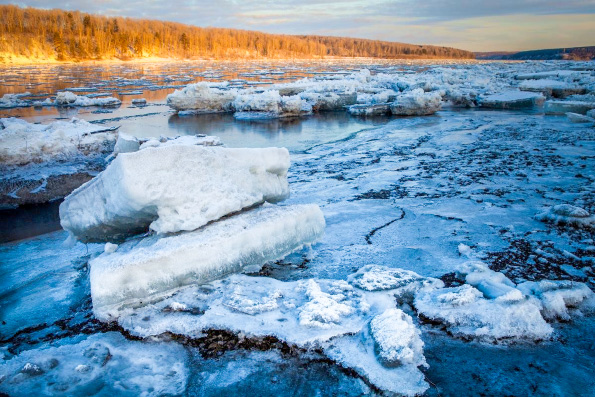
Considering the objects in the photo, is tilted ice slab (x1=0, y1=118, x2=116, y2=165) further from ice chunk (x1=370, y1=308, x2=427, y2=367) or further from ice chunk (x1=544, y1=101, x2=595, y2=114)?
ice chunk (x1=544, y1=101, x2=595, y2=114)

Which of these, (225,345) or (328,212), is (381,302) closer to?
(225,345)

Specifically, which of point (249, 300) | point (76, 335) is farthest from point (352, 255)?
point (76, 335)

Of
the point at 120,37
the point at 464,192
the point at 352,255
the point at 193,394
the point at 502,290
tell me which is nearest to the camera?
the point at 193,394

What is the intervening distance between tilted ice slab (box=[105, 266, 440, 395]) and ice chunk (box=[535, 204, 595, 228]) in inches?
60.0

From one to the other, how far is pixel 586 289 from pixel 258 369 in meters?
1.72

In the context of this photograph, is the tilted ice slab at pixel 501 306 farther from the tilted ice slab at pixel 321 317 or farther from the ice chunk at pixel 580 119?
the ice chunk at pixel 580 119

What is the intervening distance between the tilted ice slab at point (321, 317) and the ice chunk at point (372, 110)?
8439 millimetres

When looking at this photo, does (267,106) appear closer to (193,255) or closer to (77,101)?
(77,101)

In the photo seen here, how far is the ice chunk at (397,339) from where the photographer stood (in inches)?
60.6

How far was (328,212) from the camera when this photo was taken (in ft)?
11.2

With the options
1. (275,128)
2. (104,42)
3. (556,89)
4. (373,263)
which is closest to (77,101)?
(275,128)

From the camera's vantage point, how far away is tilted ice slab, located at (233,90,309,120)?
397 inches

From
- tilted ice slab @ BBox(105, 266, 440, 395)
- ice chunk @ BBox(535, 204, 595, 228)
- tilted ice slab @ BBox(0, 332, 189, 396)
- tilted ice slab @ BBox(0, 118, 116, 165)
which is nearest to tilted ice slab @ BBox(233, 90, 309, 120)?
tilted ice slab @ BBox(0, 118, 116, 165)

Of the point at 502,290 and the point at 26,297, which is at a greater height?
the point at 502,290
